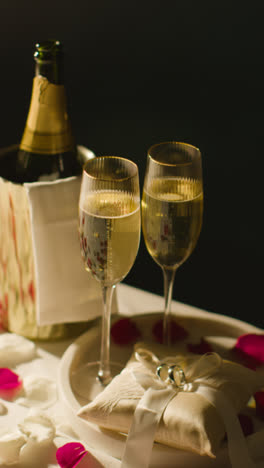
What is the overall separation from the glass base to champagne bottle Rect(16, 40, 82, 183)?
1.18ft

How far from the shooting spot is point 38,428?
3.06 ft

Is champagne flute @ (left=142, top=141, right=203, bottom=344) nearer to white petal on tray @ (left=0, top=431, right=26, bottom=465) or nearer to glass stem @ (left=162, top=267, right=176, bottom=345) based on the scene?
glass stem @ (left=162, top=267, right=176, bottom=345)

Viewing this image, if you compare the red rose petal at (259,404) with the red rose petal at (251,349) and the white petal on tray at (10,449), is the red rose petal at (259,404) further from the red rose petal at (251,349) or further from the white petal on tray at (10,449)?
the white petal on tray at (10,449)

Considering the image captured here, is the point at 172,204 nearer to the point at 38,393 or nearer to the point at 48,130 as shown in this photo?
the point at 48,130

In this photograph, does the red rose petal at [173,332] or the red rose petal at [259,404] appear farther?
the red rose petal at [173,332]

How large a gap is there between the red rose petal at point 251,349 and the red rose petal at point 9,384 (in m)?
0.40

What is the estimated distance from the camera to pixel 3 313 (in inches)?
46.5

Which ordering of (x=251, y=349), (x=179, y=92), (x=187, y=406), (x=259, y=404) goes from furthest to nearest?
(x=179, y=92) < (x=251, y=349) < (x=259, y=404) < (x=187, y=406)

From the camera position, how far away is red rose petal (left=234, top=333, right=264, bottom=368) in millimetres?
1084

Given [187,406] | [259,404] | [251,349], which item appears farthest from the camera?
[251,349]

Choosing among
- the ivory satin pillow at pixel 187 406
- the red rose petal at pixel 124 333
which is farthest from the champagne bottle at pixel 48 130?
the ivory satin pillow at pixel 187 406

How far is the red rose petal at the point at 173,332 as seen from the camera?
45.3 inches

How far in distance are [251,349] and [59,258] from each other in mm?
389

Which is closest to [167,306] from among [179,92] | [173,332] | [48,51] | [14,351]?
[173,332]
